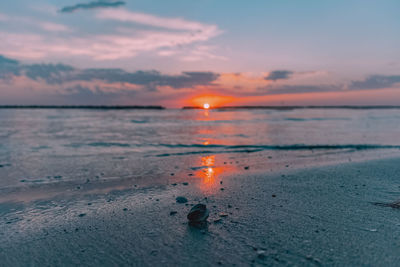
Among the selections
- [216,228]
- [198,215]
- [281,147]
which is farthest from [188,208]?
[281,147]

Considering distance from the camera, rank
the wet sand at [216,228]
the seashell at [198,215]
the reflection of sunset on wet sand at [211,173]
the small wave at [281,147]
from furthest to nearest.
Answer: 1. the small wave at [281,147]
2. the reflection of sunset on wet sand at [211,173]
3. the seashell at [198,215]
4. the wet sand at [216,228]

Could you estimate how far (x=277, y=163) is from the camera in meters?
8.38

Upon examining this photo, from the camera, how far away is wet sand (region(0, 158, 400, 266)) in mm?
2934

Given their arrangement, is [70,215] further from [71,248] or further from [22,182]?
[22,182]

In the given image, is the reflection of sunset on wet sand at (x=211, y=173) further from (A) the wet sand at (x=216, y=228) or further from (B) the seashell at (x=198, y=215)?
→ (B) the seashell at (x=198, y=215)

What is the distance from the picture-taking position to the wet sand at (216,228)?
9.62 feet

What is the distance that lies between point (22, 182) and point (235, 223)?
523cm

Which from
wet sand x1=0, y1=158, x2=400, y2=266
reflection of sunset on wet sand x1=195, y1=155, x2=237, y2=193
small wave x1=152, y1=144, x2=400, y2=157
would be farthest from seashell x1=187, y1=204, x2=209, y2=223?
small wave x1=152, y1=144, x2=400, y2=157

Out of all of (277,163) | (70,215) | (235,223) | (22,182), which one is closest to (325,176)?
(277,163)

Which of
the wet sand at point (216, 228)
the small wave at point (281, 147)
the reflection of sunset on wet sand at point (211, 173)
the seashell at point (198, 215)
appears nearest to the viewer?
the wet sand at point (216, 228)

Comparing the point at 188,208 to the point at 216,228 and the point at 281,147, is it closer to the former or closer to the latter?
the point at 216,228

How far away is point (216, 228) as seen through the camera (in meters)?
3.60

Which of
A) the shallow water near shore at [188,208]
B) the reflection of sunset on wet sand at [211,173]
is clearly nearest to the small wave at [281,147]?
the reflection of sunset on wet sand at [211,173]

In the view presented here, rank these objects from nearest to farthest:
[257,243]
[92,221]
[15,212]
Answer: [257,243], [92,221], [15,212]
